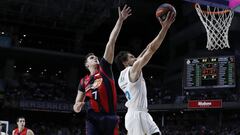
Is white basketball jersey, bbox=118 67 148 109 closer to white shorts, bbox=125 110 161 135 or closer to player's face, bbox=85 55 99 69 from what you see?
white shorts, bbox=125 110 161 135

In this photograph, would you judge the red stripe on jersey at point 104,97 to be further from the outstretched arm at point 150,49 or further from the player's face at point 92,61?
the outstretched arm at point 150,49

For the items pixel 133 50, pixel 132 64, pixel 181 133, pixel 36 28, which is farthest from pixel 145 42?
pixel 132 64

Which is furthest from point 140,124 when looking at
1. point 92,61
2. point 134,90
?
point 92,61

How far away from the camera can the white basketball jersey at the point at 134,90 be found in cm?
555

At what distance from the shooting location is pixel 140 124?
18.4 ft

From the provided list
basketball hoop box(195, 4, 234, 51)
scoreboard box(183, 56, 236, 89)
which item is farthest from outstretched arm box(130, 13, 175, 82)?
scoreboard box(183, 56, 236, 89)

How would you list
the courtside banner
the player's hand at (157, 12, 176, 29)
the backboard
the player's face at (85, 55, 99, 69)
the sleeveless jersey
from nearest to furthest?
the player's hand at (157, 12, 176, 29) < the sleeveless jersey < the player's face at (85, 55, 99, 69) < the backboard < the courtside banner

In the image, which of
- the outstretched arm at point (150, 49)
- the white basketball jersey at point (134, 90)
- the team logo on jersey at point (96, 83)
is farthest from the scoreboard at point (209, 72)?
the team logo on jersey at point (96, 83)

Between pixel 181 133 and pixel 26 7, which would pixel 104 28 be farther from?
pixel 181 133

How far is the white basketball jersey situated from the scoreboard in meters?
16.2

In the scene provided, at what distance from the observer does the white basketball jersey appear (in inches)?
218

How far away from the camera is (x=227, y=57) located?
69.7 ft

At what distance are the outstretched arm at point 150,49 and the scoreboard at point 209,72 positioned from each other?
16.6m

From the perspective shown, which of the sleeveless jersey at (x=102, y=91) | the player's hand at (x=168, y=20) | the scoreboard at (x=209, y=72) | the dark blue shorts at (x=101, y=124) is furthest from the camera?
the scoreboard at (x=209, y=72)
